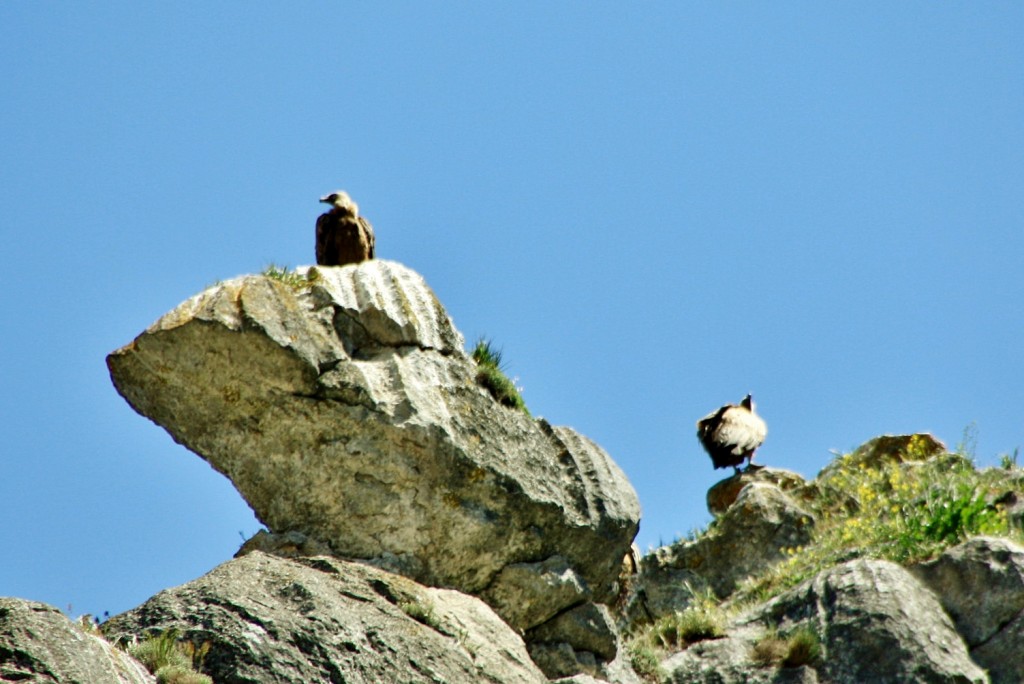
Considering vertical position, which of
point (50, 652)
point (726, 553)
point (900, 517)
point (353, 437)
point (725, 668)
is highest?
point (726, 553)

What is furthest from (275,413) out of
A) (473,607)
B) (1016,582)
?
(1016,582)

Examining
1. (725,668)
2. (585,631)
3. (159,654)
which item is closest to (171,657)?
(159,654)

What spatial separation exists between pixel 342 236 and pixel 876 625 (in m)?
8.46

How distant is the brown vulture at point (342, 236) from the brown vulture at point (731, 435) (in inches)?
303

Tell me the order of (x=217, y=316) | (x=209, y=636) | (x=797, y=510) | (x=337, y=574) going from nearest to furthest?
(x=209, y=636) < (x=337, y=574) < (x=217, y=316) < (x=797, y=510)

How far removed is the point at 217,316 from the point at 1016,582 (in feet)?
25.9

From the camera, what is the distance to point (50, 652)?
704 centimetres

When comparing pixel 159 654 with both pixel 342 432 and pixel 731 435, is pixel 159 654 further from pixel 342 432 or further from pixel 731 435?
pixel 731 435

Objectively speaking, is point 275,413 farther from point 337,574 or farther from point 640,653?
point 640,653

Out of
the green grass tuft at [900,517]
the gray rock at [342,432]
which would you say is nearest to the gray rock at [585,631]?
the gray rock at [342,432]

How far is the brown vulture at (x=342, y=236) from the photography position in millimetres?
16609

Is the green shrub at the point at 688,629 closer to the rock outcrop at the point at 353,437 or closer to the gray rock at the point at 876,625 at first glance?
the gray rock at the point at 876,625

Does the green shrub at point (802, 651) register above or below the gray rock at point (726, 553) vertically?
below

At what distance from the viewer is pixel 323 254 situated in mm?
16797
